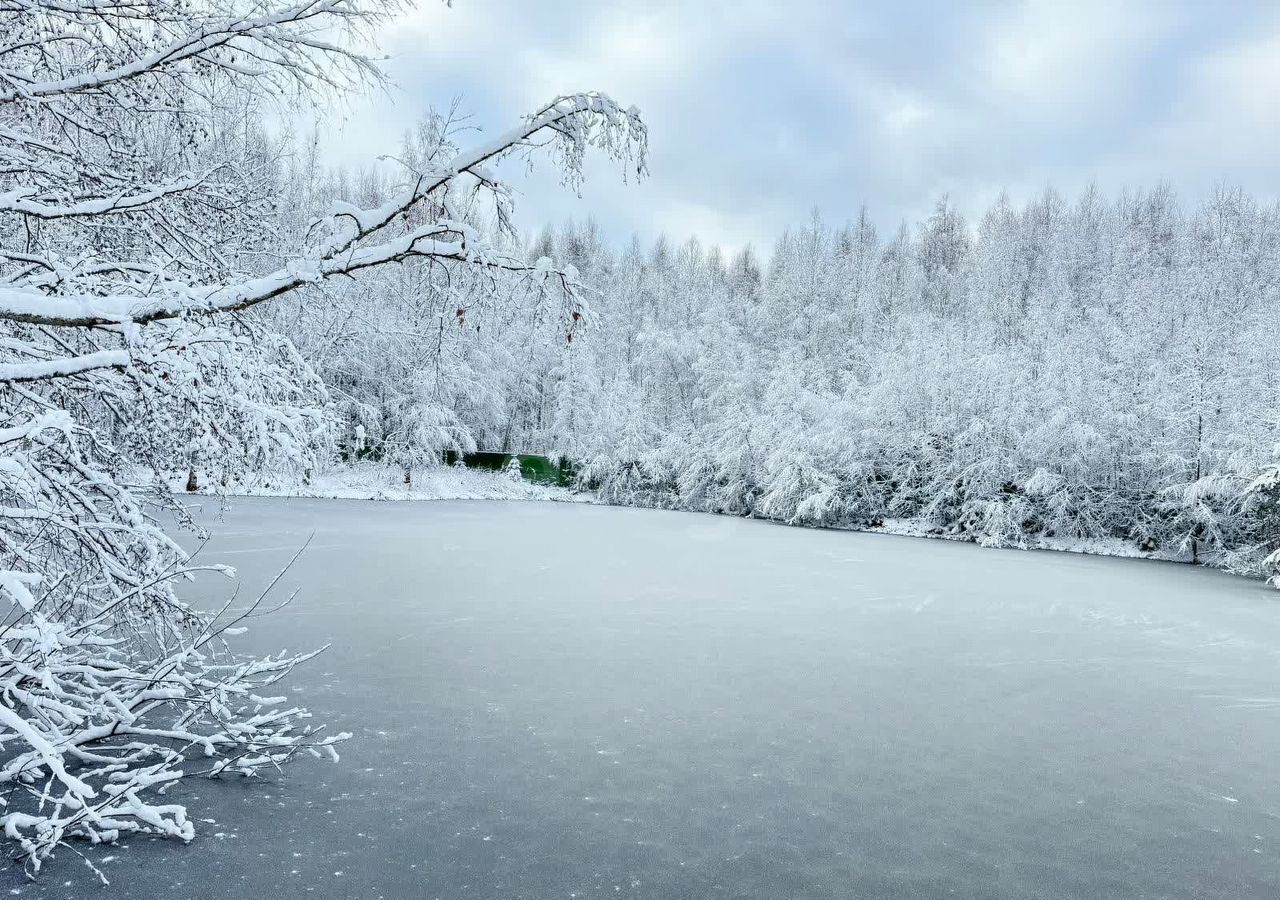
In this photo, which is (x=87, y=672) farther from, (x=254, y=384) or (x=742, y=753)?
(x=742, y=753)

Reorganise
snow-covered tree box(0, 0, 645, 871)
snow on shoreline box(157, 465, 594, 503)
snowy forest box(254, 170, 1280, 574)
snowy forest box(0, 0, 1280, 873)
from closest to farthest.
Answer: snow-covered tree box(0, 0, 645, 871), snowy forest box(0, 0, 1280, 873), snowy forest box(254, 170, 1280, 574), snow on shoreline box(157, 465, 594, 503)

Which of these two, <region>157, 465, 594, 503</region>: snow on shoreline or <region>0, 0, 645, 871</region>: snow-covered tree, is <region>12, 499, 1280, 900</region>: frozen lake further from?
<region>157, 465, 594, 503</region>: snow on shoreline

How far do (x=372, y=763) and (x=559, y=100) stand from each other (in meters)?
3.49

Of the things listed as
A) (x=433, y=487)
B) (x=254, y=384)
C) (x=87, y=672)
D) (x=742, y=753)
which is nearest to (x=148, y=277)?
(x=254, y=384)

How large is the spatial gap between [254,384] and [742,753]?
3.38m

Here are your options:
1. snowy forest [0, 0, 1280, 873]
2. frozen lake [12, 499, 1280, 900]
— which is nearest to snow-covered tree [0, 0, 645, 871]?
snowy forest [0, 0, 1280, 873]

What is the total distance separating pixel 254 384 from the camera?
290 cm

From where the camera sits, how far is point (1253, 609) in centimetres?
1162

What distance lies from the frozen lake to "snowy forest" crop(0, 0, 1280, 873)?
56cm

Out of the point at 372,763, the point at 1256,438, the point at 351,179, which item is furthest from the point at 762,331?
the point at 372,763

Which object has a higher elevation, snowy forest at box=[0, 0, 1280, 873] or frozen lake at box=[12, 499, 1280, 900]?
snowy forest at box=[0, 0, 1280, 873]

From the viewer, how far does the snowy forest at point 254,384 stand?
2.76 meters

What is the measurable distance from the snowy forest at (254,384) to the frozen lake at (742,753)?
21.9 inches

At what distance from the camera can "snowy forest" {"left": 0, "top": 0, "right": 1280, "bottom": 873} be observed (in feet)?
9.07
